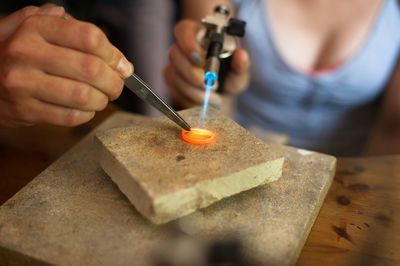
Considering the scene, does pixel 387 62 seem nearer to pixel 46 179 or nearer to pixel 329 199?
pixel 329 199

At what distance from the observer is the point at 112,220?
614mm

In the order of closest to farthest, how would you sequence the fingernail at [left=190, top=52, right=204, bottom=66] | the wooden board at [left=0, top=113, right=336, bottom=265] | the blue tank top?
the wooden board at [left=0, top=113, right=336, bottom=265] < the fingernail at [left=190, top=52, right=204, bottom=66] < the blue tank top

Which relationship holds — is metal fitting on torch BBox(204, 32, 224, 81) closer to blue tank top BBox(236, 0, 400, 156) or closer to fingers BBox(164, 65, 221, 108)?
fingers BBox(164, 65, 221, 108)

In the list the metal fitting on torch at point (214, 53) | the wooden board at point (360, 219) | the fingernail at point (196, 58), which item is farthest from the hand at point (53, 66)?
the wooden board at point (360, 219)

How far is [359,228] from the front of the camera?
0.66 meters

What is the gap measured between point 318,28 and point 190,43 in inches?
20.8

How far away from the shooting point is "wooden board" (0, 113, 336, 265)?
1.83 feet

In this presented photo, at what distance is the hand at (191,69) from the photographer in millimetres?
966

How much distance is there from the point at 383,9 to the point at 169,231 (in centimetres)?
102

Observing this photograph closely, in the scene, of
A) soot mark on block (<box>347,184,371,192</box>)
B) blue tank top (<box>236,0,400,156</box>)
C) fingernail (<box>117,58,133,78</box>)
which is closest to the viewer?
fingernail (<box>117,58,133,78</box>)

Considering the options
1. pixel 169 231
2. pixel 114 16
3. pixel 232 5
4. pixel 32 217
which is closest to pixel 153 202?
pixel 169 231

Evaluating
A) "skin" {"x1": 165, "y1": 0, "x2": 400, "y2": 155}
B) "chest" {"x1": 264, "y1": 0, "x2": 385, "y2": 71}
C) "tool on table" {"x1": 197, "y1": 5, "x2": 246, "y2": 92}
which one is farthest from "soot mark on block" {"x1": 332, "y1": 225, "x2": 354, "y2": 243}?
"chest" {"x1": 264, "y1": 0, "x2": 385, "y2": 71}

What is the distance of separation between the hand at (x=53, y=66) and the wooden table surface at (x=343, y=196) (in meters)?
0.20

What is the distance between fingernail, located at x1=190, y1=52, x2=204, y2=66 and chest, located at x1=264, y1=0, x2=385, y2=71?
1.31ft
